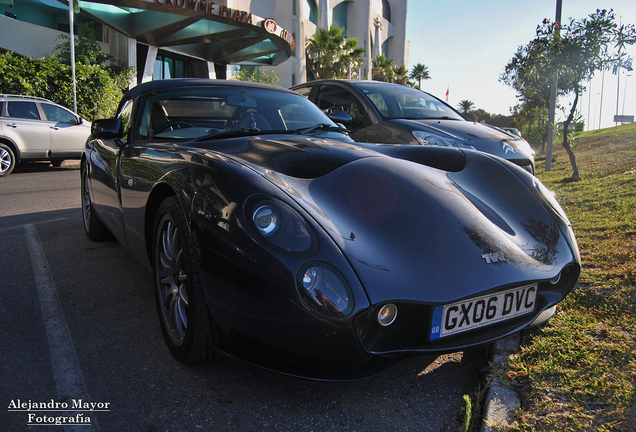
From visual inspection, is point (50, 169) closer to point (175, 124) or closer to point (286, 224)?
point (175, 124)

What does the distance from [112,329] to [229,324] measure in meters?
1.21

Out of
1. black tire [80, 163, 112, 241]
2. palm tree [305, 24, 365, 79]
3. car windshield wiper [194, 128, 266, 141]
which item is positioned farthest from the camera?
palm tree [305, 24, 365, 79]

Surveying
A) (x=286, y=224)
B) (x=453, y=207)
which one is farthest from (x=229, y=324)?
(x=453, y=207)

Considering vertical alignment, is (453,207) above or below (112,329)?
above

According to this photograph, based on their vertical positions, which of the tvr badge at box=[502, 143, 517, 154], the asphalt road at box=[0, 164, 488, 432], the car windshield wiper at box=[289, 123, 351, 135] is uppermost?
the car windshield wiper at box=[289, 123, 351, 135]

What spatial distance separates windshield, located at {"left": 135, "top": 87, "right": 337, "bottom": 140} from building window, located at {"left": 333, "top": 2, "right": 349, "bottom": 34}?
46.2 m

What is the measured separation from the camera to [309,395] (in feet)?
6.71

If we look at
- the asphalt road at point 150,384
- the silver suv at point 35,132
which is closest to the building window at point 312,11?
the silver suv at point 35,132

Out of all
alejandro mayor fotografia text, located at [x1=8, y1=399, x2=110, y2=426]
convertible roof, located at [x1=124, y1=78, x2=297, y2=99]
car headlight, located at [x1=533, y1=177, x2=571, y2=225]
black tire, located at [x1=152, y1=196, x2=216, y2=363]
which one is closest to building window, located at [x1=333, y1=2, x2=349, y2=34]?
convertible roof, located at [x1=124, y1=78, x2=297, y2=99]

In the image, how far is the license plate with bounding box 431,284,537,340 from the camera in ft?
5.83

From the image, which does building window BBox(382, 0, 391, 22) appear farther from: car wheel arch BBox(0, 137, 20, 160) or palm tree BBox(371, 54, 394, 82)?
car wheel arch BBox(0, 137, 20, 160)

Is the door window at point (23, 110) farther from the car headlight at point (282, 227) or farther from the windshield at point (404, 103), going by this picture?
the car headlight at point (282, 227)

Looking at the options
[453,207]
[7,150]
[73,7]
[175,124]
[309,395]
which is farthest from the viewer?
[73,7]

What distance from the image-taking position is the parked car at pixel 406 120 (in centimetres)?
545
